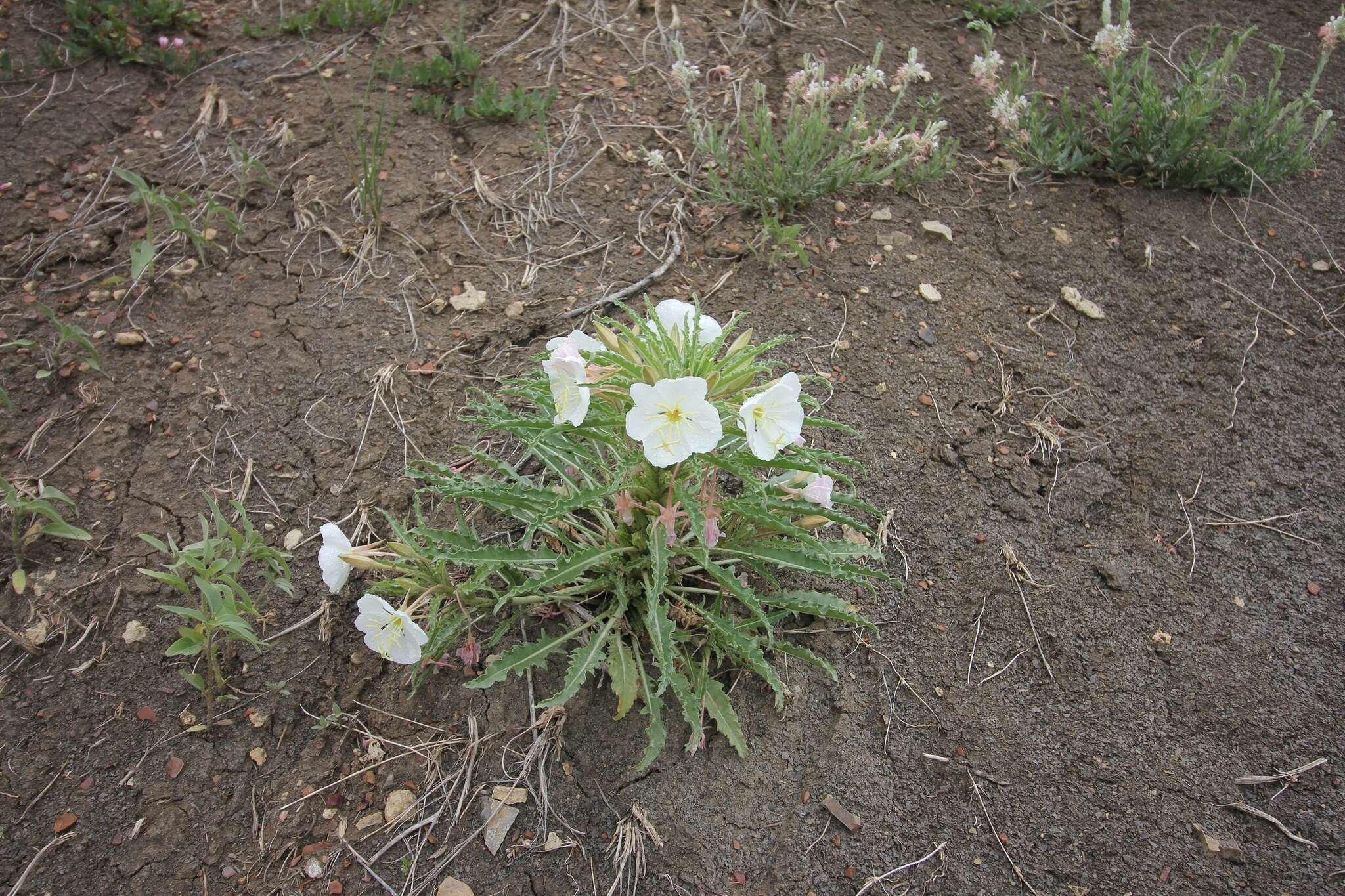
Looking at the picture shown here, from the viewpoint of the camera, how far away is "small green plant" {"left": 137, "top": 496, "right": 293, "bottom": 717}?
2.08m

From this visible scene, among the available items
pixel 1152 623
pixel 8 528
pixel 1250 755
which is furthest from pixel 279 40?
pixel 1250 755

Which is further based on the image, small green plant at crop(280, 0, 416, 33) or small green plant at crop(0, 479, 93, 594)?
small green plant at crop(280, 0, 416, 33)

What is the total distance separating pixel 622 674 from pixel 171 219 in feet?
7.82

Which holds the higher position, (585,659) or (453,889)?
(585,659)

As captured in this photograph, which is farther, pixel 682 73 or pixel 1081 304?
pixel 682 73

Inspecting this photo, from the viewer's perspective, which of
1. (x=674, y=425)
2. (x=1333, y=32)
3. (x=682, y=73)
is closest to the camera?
(x=674, y=425)

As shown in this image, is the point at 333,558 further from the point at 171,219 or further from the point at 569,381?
the point at 171,219

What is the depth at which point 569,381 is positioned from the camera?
179cm

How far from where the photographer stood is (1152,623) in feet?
8.29

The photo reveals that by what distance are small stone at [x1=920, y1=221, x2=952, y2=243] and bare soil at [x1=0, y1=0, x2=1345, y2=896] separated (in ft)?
0.17

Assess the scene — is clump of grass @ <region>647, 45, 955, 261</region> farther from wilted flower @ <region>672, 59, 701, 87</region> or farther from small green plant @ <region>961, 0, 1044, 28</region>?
small green plant @ <region>961, 0, 1044, 28</region>

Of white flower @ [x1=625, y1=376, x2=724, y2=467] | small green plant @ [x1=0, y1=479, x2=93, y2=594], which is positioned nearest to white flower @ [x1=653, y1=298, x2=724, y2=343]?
white flower @ [x1=625, y1=376, x2=724, y2=467]

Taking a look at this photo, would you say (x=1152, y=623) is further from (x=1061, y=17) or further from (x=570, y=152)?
(x=1061, y=17)

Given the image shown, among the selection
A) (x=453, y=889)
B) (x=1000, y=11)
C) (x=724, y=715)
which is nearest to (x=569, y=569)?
(x=724, y=715)
